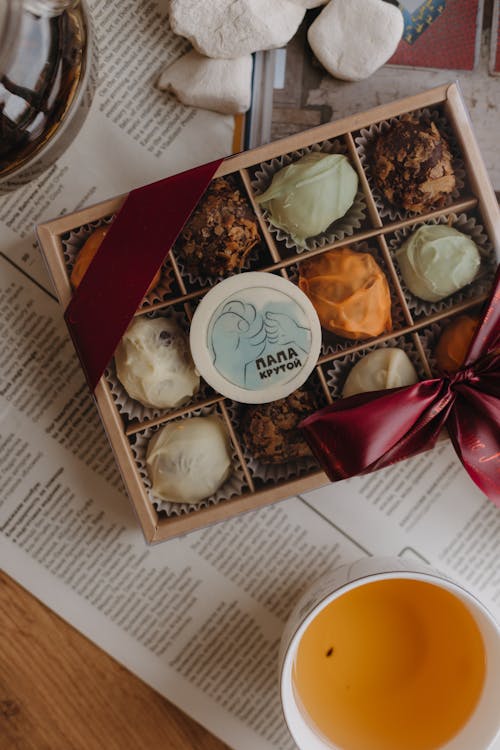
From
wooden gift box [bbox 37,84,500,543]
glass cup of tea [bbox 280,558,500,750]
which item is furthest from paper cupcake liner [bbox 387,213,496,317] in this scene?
glass cup of tea [bbox 280,558,500,750]

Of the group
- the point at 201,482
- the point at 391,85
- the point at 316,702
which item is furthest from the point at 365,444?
the point at 391,85

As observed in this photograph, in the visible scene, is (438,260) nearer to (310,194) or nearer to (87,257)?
(310,194)

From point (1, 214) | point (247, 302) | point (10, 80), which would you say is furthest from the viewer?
point (1, 214)

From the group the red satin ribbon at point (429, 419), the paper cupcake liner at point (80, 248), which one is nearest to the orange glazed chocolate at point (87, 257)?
the paper cupcake liner at point (80, 248)

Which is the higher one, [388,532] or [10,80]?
[10,80]

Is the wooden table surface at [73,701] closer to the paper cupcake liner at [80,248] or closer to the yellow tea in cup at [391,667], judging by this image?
the yellow tea in cup at [391,667]

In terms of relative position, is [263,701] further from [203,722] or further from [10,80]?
[10,80]
